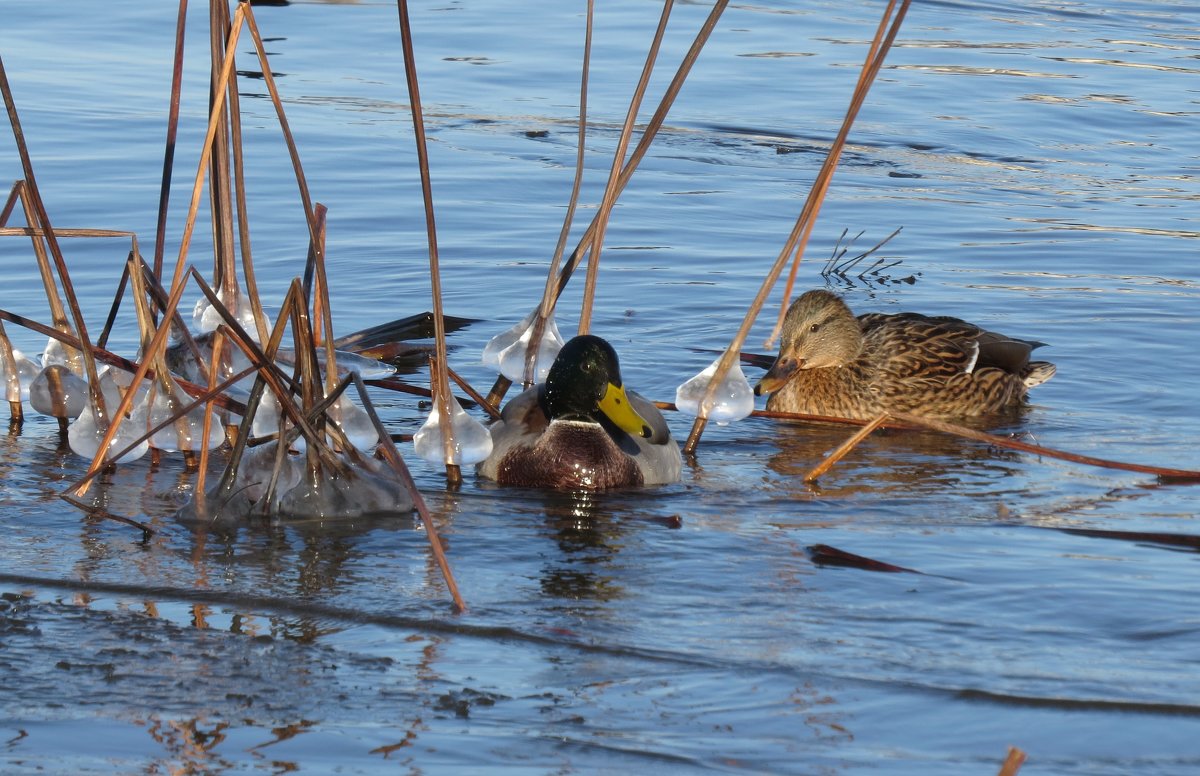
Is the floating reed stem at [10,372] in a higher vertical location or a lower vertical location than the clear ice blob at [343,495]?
higher

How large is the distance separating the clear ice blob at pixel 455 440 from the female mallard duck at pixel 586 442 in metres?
0.35

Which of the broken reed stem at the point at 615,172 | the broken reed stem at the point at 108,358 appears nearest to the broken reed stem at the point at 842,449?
the broken reed stem at the point at 615,172

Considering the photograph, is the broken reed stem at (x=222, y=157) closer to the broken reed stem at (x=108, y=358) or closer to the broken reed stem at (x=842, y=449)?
the broken reed stem at (x=108, y=358)

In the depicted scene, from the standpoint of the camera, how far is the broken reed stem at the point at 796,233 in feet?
20.2

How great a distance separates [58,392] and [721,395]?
2627 mm

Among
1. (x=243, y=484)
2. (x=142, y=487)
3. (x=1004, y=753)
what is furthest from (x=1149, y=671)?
(x=142, y=487)

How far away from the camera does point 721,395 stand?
7434 mm

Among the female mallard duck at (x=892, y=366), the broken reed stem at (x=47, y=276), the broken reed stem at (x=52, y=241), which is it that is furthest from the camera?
the female mallard duck at (x=892, y=366)

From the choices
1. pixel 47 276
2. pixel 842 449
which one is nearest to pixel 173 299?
pixel 47 276

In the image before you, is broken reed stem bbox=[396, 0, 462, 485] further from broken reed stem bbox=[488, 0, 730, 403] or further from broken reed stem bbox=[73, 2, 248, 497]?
broken reed stem bbox=[488, 0, 730, 403]

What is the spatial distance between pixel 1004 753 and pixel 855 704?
44cm

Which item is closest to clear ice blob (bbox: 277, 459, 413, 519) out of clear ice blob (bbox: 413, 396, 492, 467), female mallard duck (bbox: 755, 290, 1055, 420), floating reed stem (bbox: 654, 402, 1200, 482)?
clear ice blob (bbox: 413, 396, 492, 467)

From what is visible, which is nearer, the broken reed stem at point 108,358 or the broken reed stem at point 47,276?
the broken reed stem at point 108,358

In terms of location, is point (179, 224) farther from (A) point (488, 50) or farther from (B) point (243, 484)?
(A) point (488, 50)
